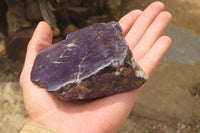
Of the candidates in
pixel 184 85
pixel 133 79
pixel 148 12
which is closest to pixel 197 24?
pixel 184 85

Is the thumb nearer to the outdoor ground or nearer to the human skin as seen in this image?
the human skin

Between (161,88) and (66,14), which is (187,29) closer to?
(161,88)

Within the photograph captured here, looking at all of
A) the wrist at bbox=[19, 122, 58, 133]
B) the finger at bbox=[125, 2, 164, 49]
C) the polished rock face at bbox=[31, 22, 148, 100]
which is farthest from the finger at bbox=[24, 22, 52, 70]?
the finger at bbox=[125, 2, 164, 49]

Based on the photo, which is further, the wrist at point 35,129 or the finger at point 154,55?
the finger at point 154,55

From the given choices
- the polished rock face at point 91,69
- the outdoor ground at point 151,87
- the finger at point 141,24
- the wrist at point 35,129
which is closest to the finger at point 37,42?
the polished rock face at point 91,69

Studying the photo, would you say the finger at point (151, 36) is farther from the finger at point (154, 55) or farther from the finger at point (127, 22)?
the finger at point (127, 22)

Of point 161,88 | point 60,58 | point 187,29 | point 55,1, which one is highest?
point 60,58
